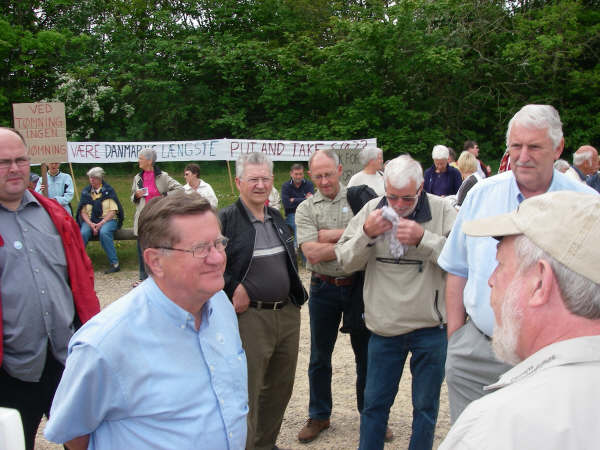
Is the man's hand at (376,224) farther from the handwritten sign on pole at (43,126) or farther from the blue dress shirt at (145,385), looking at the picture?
the handwritten sign on pole at (43,126)

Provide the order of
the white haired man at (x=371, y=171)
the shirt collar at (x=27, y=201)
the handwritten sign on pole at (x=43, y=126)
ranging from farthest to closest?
the white haired man at (x=371, y=171), the handwritten sign on pole at (x=43, y=126), the shirt collar at (x=27, y=201)

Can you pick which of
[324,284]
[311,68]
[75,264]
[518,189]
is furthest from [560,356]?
[311,68]

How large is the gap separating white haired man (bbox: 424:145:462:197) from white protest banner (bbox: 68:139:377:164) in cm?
253

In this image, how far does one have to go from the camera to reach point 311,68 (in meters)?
19.6

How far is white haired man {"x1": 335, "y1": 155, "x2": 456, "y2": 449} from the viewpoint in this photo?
10.2 ft

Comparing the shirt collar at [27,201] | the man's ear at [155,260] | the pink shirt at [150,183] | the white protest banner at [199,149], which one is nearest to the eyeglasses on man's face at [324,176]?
the shirt collar at [27,201]

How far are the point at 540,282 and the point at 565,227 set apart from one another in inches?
5.3

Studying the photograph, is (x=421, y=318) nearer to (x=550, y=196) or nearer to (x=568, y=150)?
(x=550, y=196)

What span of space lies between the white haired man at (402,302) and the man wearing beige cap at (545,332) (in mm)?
1690

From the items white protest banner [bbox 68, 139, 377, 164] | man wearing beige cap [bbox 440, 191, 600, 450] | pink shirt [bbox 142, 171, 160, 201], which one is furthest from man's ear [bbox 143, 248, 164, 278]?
white protest banner [bbox 68, 139, 377, 164]

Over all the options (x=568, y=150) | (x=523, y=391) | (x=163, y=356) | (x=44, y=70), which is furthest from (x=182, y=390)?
(x=44, y=70)

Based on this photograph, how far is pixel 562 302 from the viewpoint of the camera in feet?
3.96

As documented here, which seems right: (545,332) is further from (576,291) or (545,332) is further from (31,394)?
(31,394)

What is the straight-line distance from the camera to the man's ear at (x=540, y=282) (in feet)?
3.98
